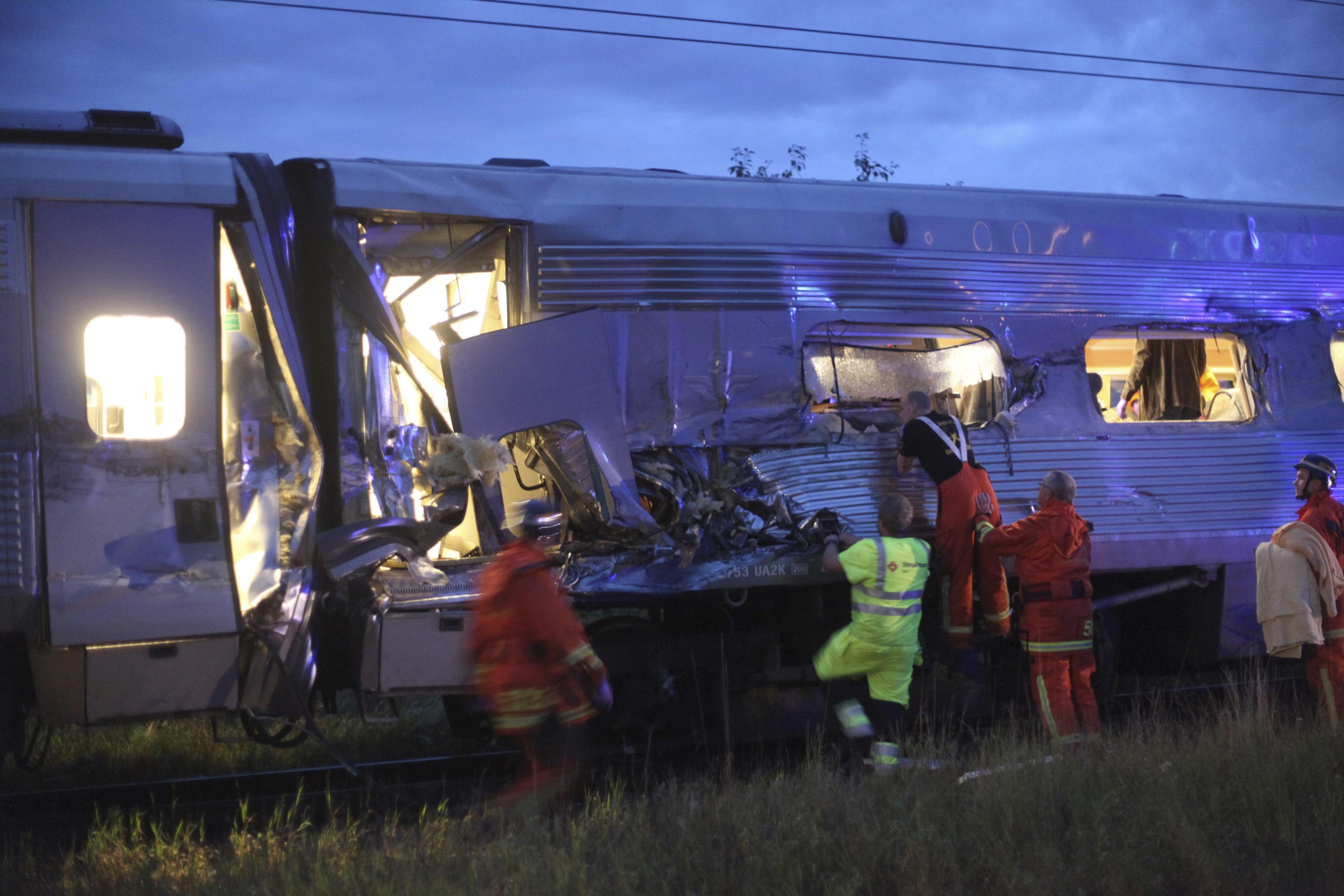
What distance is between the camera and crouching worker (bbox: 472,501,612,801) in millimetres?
4887

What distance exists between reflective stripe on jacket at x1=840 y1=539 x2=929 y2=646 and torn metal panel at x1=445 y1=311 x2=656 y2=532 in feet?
3.59

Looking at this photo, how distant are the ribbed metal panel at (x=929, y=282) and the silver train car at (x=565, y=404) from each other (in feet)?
0.07

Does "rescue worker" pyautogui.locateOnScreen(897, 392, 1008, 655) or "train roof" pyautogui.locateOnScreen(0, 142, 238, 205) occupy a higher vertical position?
"train roof" pyautogui.locateOnScreen(0, 142, 238, 205)

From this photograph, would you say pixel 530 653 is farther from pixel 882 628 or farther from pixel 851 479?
pixel 851 479

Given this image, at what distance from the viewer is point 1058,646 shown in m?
6.24

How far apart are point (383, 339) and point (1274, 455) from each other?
5619 mm

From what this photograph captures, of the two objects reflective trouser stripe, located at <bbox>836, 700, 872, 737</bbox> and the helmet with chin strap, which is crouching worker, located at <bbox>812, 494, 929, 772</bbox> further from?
the helmet with chin strap

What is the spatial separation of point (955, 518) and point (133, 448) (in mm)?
4160

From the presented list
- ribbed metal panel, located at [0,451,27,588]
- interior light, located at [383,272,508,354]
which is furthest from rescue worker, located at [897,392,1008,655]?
ribbed metal panel, located at [0,451,27,588]

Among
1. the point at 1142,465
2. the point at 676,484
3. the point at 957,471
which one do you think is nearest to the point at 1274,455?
the point at 1142,465

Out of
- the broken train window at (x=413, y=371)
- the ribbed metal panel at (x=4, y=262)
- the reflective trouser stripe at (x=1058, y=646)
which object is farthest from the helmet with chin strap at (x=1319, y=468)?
the ribbed metal panel at (x=4, y=262)

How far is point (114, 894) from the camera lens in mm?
4062

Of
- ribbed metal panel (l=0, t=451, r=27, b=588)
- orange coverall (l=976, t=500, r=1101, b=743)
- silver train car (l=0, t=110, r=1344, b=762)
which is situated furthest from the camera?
orange coverall (l=976, t=500, r=1101, b=743)

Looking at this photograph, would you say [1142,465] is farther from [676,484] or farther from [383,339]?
[383,339]
